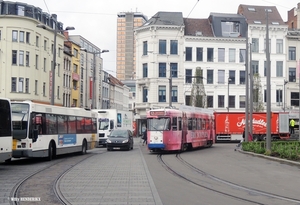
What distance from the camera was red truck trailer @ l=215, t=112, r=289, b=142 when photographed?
52906mm

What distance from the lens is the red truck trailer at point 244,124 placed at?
2083 inches

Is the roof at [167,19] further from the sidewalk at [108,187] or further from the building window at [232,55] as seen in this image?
the sidewalk at [108,187]

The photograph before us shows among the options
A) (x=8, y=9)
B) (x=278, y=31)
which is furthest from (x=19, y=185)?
(x=278, y=31)

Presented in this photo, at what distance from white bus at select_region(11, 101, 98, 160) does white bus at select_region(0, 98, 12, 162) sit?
273 centimetres

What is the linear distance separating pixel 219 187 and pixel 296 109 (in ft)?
180

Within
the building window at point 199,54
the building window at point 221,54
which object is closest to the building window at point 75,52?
the building window at point 199,54

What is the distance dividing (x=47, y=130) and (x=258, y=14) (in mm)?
50922

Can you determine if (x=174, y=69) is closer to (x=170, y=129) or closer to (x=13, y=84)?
(x=13, y=84)

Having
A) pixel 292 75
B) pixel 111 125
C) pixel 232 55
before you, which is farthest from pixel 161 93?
pixel 111 125

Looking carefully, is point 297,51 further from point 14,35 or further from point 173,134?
point 173,134

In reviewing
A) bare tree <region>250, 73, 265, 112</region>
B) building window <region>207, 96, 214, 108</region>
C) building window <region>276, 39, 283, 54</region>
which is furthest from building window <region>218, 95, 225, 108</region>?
building window <region>276, 39, 283, 54</region>

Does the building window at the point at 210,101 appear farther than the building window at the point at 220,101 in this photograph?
No

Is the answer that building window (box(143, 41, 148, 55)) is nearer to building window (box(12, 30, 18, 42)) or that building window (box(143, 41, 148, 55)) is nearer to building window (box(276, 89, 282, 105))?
building window (box(12, 30, 18, 42))

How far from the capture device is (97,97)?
290ft
